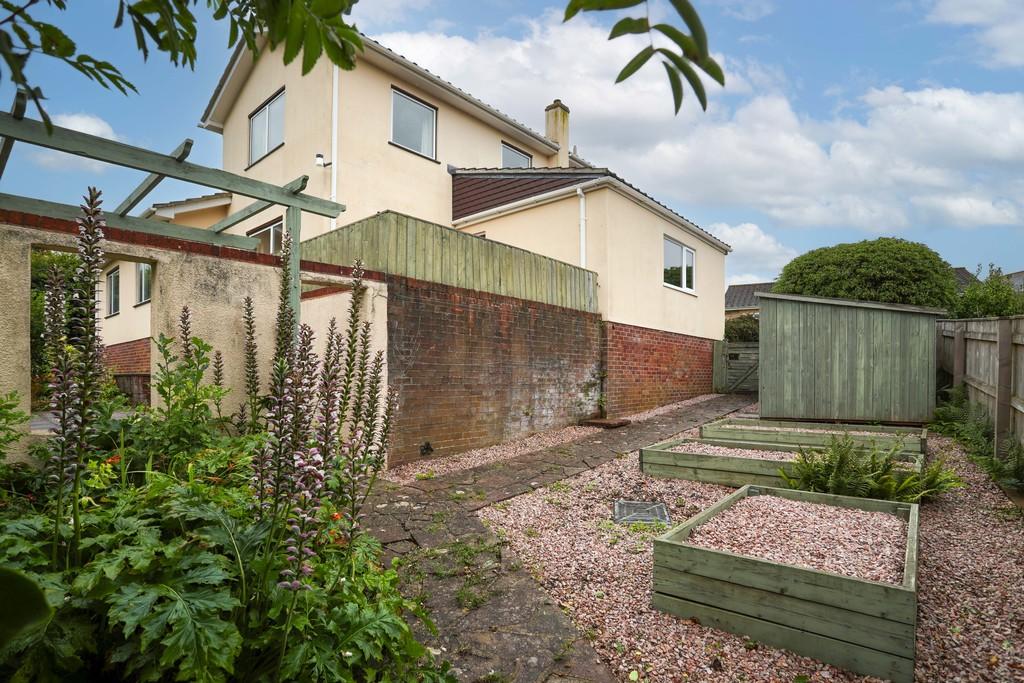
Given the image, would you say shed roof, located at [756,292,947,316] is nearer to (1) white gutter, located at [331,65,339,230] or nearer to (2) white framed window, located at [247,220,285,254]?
(1) white gutter, located at [331,65,339,230]

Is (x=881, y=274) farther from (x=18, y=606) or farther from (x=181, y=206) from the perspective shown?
(x=181, y=206)

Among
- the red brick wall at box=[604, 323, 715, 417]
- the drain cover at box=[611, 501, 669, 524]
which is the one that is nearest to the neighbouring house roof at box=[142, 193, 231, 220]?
the red brick wall at box=[604, 323, 715, 417]

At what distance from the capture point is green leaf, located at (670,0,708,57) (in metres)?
0.59

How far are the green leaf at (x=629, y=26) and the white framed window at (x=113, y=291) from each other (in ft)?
56.3

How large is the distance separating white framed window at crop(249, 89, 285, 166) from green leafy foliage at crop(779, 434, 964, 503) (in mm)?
10825

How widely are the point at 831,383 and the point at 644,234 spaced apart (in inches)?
177

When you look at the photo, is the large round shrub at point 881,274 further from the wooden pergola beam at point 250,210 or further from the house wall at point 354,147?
the wooden pergola beam at point 250,210

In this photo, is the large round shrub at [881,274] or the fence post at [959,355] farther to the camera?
the large round shrub at [881,274]

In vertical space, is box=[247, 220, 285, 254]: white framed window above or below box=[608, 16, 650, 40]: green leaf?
above

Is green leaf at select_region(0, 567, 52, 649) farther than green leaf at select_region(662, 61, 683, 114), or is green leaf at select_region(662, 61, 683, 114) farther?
green leaf at select_region(662, 61, 683, 114)

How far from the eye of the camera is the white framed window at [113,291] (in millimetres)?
14195

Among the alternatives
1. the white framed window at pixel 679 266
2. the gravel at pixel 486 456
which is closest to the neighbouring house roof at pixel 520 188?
the white framed window at pixel 679 266

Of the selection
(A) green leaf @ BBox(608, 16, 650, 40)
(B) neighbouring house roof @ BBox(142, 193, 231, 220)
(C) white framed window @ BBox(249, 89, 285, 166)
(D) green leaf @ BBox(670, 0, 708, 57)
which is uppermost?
(C) white framed window @ BBox(249, 89, 285, 166)

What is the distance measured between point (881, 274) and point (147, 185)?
45.2 ft
